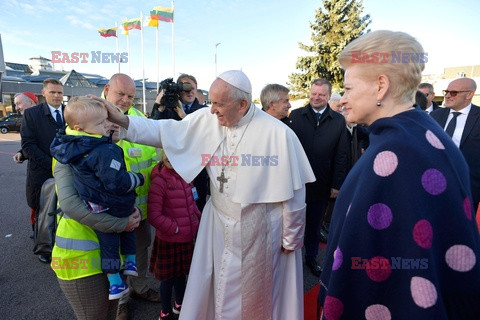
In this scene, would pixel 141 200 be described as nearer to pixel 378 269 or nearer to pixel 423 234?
pixel 378 269

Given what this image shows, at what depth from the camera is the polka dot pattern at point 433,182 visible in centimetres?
96

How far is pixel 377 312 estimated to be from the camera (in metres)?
1.05

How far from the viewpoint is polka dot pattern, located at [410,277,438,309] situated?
96 cm

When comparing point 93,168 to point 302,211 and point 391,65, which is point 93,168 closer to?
point 302,211

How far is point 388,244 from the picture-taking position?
3.30 ft

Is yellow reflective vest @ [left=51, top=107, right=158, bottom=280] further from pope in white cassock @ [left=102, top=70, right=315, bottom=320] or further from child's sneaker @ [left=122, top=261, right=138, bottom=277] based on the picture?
pope in white cassock @ [left=102, top=70, right=315, bottom=320]

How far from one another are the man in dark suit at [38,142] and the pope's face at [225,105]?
2.78 meters

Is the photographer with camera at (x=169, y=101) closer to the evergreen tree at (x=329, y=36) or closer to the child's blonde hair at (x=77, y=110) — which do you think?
the child's blonde hair at (x=77, y=110)

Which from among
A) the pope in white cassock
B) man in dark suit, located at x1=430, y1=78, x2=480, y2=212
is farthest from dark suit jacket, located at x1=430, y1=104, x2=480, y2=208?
the pope in white cassock

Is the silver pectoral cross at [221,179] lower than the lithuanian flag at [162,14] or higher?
lower

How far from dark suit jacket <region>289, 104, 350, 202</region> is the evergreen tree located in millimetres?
15676

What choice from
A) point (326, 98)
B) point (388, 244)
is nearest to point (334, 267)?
point (388, 244)

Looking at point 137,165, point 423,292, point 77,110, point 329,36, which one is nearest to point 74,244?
point 77,110

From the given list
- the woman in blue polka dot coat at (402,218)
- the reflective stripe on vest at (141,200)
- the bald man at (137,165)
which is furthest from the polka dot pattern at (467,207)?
the reflective stripe on vest at (141,200)
